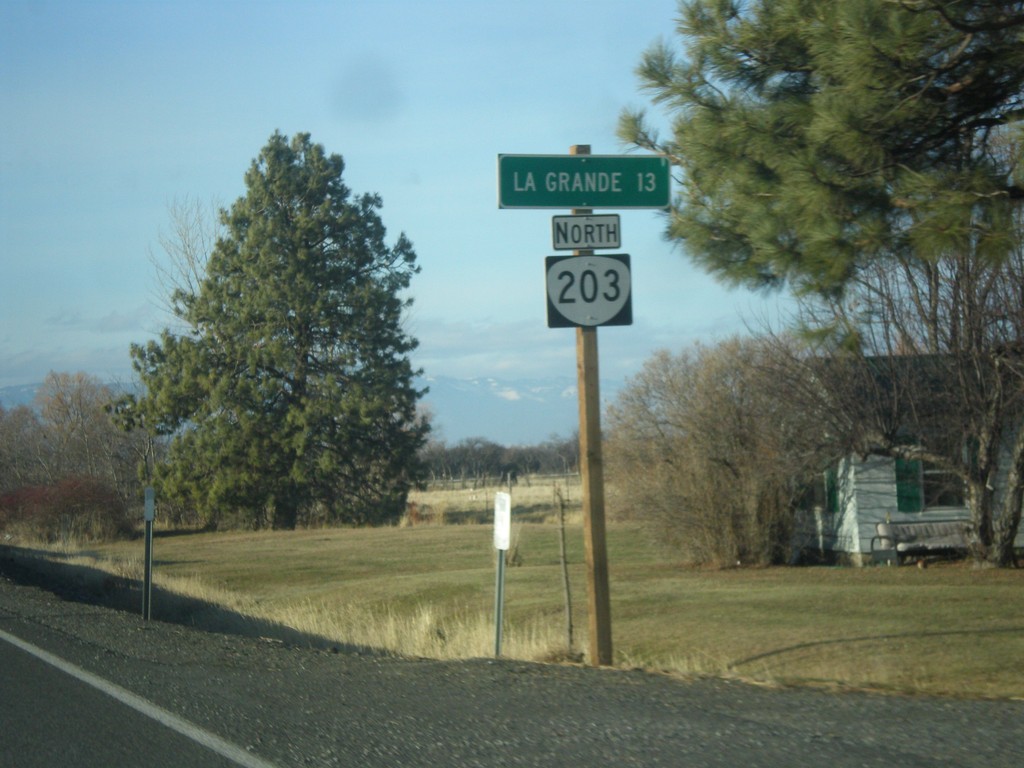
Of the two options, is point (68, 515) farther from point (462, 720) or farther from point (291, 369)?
point (462, 720)

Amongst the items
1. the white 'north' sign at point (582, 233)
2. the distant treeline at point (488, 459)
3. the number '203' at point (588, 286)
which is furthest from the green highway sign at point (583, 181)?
the distant treeline at point (488, 459)

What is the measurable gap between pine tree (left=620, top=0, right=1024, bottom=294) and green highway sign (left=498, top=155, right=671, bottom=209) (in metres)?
1.19

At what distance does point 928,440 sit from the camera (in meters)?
18.7

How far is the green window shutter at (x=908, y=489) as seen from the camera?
67.4ft

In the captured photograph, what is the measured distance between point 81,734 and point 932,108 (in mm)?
8098

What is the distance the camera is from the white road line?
576 centimetres

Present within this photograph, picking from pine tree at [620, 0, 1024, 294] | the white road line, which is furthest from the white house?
the white road line

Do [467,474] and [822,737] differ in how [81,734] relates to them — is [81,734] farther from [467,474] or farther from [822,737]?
[467,474]

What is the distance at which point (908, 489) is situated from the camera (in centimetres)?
2058

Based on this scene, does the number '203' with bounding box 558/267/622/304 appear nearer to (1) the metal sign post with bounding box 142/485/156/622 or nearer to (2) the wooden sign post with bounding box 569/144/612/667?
(2) the wooden sign post with bounding box 569/144/612/667

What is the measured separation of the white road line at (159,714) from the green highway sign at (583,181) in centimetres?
435

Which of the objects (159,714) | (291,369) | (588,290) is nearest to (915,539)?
(588,290)

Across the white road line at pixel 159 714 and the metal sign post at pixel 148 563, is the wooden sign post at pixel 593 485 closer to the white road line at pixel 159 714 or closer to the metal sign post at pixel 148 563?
the white road line at pixel 159 714

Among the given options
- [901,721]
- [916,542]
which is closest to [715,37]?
[901,721]
